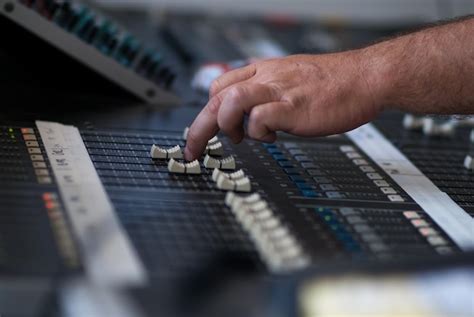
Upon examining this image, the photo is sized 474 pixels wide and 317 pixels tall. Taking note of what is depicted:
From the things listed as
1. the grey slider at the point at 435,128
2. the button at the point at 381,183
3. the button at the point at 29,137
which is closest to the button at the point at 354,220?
the button at the point at 381,183

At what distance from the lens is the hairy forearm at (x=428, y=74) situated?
158 cm

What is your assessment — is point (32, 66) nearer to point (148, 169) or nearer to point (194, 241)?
point (148, 169)


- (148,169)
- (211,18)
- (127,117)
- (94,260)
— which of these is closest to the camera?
(94,260)

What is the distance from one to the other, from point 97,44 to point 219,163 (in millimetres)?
501

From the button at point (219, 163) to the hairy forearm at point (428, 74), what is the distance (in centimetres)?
27

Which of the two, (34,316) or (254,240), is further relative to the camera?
(254,240)

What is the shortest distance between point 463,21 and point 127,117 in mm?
677

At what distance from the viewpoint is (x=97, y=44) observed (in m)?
1.91

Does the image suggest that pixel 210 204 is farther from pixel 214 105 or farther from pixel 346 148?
pixel 346 148

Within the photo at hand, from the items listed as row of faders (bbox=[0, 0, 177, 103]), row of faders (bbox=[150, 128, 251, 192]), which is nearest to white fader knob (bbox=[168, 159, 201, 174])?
row of faders (bbox=[150, 128, 251, 192])

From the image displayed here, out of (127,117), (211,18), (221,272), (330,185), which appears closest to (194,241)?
(221,272)

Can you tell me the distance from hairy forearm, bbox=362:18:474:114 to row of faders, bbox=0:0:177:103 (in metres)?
0.57

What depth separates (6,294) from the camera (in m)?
1.03

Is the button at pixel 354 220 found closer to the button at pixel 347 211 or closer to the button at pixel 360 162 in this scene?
the button at pixel 347 211
